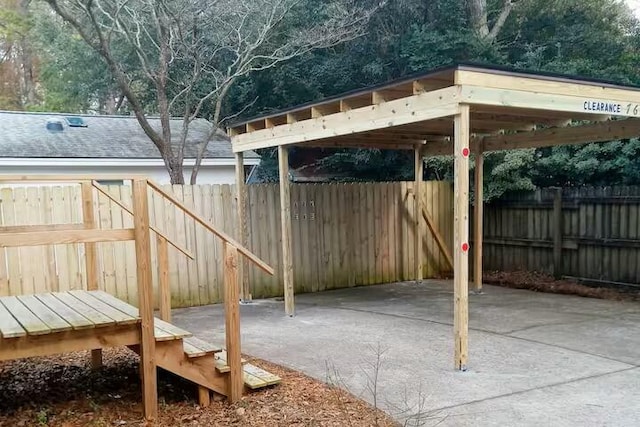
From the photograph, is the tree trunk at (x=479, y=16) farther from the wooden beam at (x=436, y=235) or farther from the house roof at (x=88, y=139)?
the house roof at (x=88, y=139)

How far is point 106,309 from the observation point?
4.16 meters

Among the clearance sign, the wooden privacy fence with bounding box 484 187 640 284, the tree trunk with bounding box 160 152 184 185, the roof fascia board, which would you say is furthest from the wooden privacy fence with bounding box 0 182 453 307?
the clearance sign

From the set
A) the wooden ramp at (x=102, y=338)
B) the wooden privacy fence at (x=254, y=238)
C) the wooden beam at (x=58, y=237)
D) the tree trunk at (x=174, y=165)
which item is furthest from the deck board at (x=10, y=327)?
the tree trunk at (x=174, y=165)

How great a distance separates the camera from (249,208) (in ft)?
26.6

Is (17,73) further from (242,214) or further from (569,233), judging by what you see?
(569,233)

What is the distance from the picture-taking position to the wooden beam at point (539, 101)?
14.7 ft

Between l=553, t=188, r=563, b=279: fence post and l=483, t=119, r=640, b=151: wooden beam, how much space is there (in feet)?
4.57

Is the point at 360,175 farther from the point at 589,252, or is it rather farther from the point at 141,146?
the point at 589,252

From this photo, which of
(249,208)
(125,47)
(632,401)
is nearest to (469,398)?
(632,401)

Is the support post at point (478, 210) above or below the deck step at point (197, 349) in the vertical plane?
above

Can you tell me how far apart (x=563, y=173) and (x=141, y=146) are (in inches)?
358

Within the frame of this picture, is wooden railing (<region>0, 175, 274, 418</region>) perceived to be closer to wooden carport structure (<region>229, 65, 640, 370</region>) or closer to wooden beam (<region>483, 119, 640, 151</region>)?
wooden carport structure (<region>229, 65, 640, 370</region>)

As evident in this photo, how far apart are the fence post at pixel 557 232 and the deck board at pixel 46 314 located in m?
7.42

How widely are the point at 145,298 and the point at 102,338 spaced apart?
40cm
